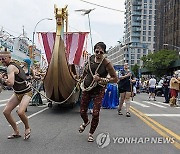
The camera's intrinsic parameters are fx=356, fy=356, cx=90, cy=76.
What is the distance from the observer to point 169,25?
80.8 m

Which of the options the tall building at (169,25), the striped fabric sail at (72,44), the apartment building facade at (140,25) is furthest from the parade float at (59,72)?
the apartment building facade at (140,25)

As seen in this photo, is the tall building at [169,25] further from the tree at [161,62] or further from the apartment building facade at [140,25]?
the apartment building facade at [140,25]

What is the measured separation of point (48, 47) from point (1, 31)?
36.1m

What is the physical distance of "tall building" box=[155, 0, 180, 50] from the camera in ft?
243

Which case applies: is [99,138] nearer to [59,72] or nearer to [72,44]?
[59,72]

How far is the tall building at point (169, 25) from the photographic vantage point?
7400 centimetres

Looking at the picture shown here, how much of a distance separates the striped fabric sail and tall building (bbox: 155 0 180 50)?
55177mm

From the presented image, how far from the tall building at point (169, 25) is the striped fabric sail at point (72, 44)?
181 ft

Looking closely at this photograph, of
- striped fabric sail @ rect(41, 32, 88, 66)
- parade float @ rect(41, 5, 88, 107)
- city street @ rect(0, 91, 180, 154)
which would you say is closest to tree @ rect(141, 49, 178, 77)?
striped fabric sail @ rect(41, 32, 88, 66)

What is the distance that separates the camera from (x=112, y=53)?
198500 mm

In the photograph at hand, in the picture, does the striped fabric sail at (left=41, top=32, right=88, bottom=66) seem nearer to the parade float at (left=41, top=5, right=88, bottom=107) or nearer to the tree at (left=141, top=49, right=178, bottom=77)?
the parade float at (left=41, top=5, right=88, bottom=107)

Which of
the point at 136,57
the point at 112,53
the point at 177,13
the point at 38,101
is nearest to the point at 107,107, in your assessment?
the point at 38,101

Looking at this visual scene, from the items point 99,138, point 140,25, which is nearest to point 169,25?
Result: point 140,25

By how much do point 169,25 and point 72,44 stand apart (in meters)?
→ 69.7
